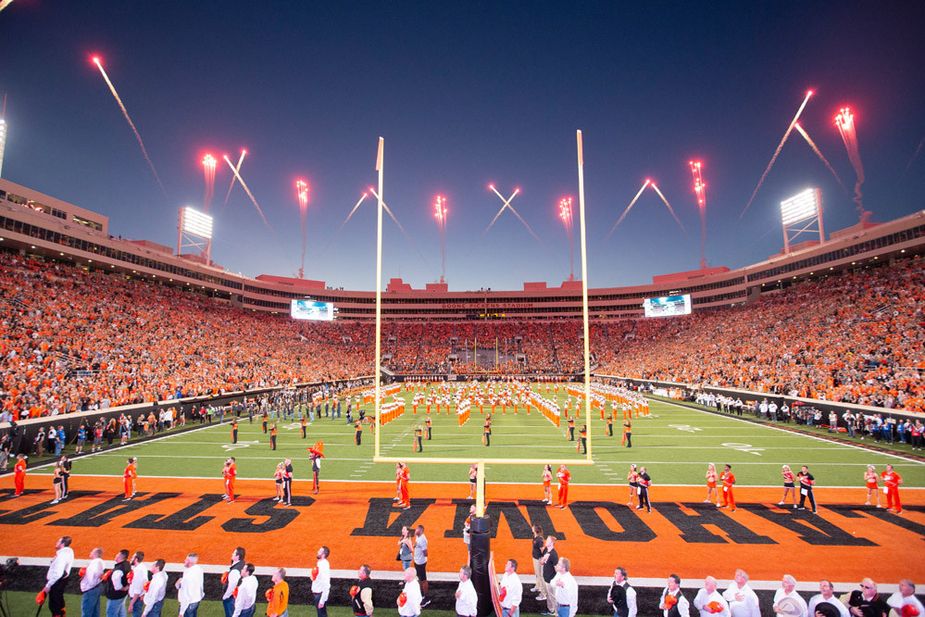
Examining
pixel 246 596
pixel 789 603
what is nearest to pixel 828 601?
pixel 789 603

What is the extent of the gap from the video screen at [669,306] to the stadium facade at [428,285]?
24.0ft

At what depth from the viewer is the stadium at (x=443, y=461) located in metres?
6.31

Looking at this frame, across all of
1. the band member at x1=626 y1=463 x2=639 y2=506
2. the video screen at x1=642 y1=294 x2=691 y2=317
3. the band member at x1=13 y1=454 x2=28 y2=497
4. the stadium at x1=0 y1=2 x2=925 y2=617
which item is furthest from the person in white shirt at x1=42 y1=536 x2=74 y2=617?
the video screen at x1=642 y1=294 x2=691 y2=317

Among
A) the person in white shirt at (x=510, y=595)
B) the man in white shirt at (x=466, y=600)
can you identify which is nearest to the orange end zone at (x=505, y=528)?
the person in white shirt at (x=510, y=595)

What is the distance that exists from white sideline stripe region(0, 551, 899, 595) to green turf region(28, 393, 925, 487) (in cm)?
569

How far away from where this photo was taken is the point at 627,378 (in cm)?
4981

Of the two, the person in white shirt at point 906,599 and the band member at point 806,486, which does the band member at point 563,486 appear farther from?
the person in white shirt at point 906,599

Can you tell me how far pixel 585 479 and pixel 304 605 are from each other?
901 cm

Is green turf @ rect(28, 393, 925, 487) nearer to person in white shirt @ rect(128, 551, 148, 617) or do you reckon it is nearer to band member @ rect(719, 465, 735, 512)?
band member @ rect(719, 465, 735, 512)

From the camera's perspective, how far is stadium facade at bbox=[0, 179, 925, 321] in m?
33.8

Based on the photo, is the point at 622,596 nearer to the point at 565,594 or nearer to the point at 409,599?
the point at 565,594

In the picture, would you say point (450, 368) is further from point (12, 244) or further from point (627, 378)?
point (12, 244)

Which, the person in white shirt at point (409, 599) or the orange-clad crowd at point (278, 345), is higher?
the orange-clad crowd at point (278, 345)

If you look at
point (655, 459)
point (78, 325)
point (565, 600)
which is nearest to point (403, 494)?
point (565, 600)
